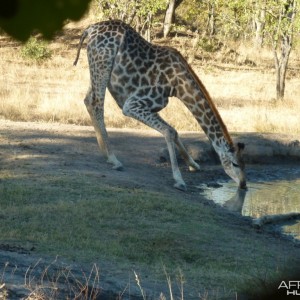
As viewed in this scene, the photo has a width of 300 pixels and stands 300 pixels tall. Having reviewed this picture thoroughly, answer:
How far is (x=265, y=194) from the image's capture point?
12844mm

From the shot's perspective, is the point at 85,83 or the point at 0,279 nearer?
the point at 0,279

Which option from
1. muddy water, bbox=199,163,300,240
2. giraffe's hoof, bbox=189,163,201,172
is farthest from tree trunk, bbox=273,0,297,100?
giraffe's hoof, bbox=189,163,201,172

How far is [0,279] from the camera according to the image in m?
5.31

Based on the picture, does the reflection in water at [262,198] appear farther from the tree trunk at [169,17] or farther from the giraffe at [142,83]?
the tree trunk at [169,17]

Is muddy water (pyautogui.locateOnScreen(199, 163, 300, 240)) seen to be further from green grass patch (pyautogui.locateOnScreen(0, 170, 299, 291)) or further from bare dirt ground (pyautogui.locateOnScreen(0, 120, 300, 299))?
green grass patch (pyautogui.locateOnScreen(0, 170, 299, 291))

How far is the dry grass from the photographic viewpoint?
17.0 meters

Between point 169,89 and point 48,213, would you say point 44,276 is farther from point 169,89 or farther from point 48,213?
point 169,89

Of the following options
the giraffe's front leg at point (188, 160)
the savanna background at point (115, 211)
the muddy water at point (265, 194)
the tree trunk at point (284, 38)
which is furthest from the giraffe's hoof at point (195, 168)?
the tree trunk at point (284, 38)

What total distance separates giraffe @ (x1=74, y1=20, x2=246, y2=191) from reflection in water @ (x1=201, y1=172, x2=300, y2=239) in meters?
0.35

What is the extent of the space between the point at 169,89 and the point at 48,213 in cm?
428

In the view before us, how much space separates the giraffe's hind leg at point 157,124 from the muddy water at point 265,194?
1.89 ft

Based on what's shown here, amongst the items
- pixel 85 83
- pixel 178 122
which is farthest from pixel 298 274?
pixel 85 83

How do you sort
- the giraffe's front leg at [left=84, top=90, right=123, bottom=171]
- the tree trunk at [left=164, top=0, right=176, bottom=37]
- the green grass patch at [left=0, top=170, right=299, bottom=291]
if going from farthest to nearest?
1. the tree trunk at [left=164, top=0, right=176, bottom=37]
2. the giraffe's front leg at [left=84, top=90, right=123, bottom=171]
3. the green grass patch at [left=0, top=170, right=299, bottom=291]

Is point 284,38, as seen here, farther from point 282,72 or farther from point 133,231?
point 133,231
